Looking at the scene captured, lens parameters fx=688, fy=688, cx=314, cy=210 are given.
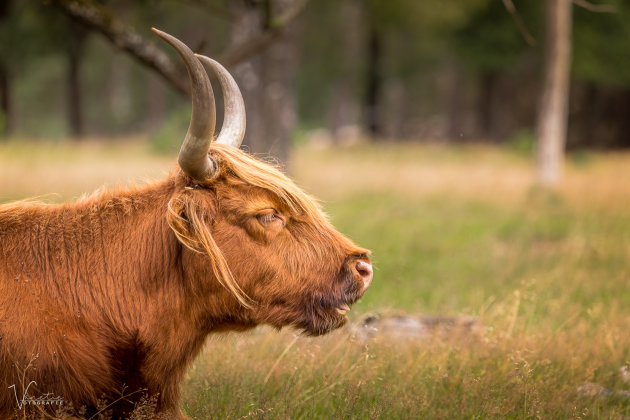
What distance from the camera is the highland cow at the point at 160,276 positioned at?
289 cm

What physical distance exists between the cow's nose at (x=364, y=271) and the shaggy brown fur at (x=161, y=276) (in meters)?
0.03

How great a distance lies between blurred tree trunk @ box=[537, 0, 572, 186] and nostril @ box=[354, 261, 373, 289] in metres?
10.9

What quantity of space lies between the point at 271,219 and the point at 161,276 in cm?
55

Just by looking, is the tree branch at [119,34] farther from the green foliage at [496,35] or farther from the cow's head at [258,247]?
the green foliage at [496,35]

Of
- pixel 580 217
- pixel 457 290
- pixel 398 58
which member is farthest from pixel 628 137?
pixel 457 290

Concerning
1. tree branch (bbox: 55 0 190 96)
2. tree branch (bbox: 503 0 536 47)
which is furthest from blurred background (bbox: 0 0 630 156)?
tree branch (bbox: 503 0 536 47)

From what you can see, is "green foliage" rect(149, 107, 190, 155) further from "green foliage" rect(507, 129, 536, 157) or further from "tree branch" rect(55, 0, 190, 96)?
"tree branch" rect(55, 0, 190, 96)

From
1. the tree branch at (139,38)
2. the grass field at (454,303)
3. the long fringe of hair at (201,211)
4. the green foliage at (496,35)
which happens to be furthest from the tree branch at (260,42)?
the green foliage at (496,35)

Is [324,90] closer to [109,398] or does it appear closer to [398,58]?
[398,58]

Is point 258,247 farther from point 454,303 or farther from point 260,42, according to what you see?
point 260,42

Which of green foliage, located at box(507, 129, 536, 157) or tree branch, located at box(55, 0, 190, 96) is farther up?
tree branch, located at box(55, 0, 190, 96)

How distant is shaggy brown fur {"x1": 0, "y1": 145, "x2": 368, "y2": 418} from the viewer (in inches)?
116

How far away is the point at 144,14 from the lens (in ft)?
67.3

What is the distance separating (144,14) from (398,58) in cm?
1398
